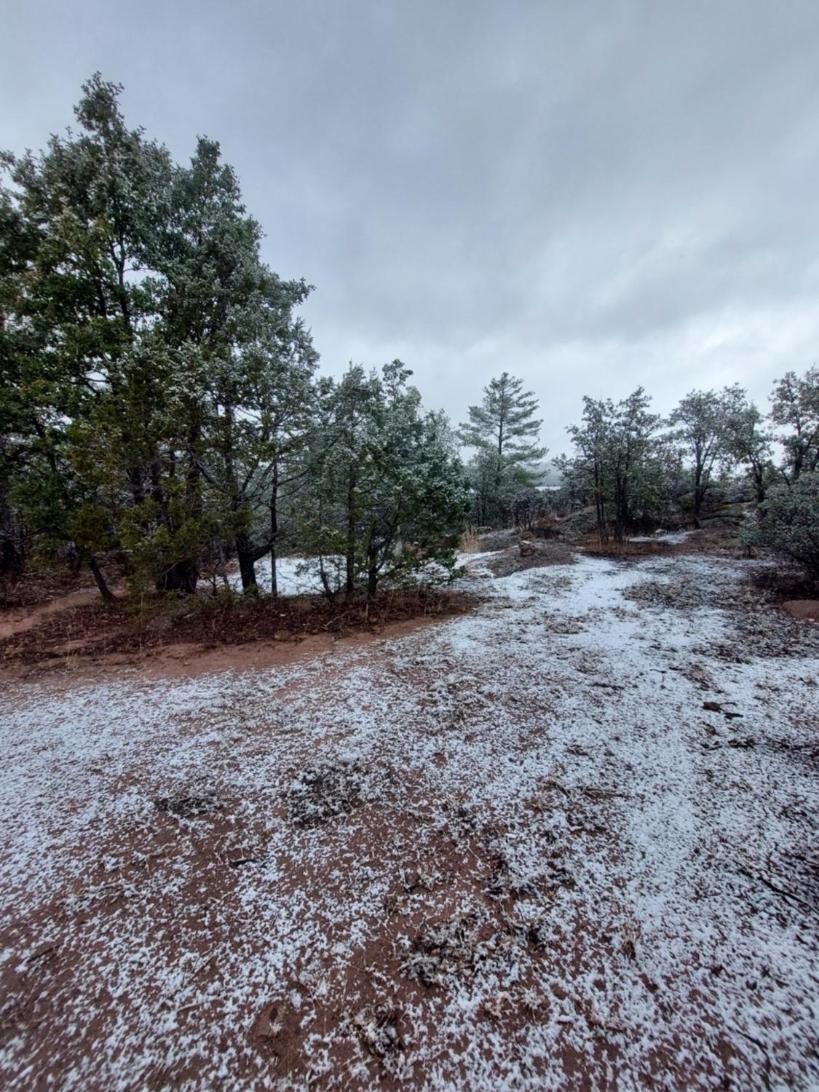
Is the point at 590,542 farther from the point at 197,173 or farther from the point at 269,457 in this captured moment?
the point at 197,173

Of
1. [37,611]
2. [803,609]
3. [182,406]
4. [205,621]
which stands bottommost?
[803,609]

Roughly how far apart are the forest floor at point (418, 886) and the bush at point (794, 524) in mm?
3352

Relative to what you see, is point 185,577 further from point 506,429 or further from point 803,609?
point 506,429

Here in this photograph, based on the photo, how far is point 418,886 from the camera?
5.63 feet

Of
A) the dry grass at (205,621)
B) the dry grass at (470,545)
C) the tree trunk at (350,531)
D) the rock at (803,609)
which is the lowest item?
the rock at (803,609)

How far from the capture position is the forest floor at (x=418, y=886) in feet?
3.90

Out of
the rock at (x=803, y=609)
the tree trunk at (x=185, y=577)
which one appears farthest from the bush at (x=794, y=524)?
the tree trunk at (x=185, y=577)

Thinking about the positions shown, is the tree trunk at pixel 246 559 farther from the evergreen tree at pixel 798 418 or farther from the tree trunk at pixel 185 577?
the evergreen tree at pixel 798 418

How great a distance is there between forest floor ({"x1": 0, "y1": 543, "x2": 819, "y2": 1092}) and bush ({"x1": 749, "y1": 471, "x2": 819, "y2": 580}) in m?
3.35

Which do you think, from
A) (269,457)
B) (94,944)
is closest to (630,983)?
(94,944)

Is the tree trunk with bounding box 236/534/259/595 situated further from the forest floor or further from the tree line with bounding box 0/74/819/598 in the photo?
the forest floor

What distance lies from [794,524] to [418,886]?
7.43 m

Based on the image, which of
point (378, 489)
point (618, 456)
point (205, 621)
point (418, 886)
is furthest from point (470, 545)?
point (418, 886)

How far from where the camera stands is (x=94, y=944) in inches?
59.5
